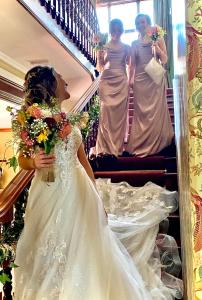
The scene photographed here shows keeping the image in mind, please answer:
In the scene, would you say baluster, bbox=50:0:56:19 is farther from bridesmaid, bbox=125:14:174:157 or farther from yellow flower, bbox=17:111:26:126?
yellow flower, bbox=17:111:26:126

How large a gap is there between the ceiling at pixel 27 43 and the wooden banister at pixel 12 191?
252cm

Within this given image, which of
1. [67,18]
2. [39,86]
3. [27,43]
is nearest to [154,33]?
[67,18]

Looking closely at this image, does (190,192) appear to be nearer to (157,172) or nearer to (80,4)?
(157,172)

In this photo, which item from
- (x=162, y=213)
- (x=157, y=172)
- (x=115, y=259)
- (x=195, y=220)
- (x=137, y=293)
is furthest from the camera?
(x=157, y=172)

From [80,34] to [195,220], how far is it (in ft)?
17.1

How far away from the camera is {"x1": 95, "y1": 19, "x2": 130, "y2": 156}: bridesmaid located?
381cm

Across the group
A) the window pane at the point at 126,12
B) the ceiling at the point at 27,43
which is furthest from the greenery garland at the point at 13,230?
the window pane at the point at 126,12

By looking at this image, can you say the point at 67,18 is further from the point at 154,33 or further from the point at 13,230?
the point at 13,230

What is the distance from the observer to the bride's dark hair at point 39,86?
2.04 m

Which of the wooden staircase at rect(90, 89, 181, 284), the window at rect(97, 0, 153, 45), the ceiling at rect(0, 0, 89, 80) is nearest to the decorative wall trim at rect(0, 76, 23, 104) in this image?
the ceiling at rect(0, 0, 89, 80)

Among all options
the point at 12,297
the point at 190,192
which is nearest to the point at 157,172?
the point at 12,297

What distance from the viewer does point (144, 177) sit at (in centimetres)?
326

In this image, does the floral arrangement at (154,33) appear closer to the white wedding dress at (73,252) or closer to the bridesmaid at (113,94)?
the bridesmaid at (113,94)

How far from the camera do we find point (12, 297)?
1990 mm
